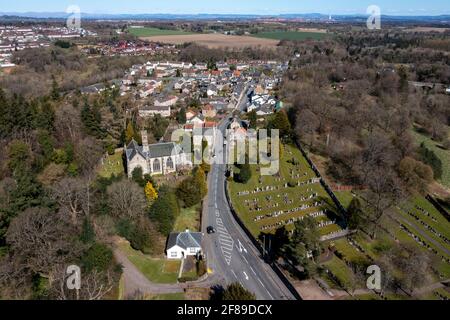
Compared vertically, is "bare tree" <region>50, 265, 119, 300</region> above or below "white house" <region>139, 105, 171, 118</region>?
below

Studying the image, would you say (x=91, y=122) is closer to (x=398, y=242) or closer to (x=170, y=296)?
(x=170, y=296)

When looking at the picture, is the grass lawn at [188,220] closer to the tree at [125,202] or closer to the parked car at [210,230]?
the parked car at [210,230]

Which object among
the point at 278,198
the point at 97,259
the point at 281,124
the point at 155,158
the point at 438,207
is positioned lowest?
the point at 438,207

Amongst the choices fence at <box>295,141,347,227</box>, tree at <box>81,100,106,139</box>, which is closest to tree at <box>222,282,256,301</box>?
fence at <box>295,141,347,227</box>

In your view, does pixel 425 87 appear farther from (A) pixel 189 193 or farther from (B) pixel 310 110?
(A) pixel 189 193

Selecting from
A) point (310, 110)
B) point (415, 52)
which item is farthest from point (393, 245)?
point (415, 52)

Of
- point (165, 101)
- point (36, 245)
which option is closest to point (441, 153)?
point (165, 101)

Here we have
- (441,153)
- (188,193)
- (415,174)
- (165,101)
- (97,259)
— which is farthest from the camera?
(165,101)

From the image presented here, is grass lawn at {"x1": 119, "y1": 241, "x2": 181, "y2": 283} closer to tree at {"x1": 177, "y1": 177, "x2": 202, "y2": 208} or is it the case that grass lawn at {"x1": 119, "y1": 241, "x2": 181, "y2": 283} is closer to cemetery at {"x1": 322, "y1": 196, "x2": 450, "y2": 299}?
tree at {"x1": 177, "y1": 177, "x2": 202, "y2": 208}

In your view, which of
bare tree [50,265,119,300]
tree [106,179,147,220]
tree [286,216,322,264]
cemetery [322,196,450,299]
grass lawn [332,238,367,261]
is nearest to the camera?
bare tree [50,265,119,300]
